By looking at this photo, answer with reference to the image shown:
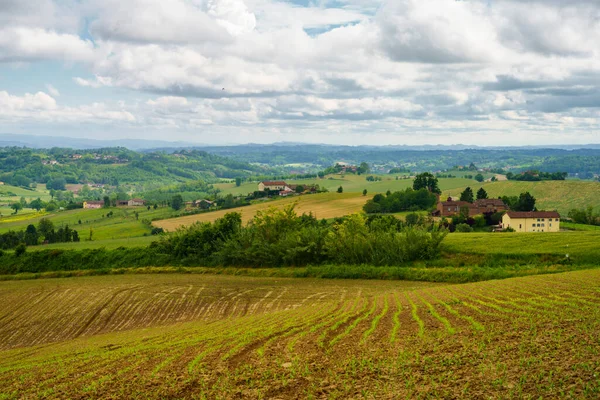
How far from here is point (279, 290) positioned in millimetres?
42750

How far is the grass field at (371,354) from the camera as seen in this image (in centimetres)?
1438

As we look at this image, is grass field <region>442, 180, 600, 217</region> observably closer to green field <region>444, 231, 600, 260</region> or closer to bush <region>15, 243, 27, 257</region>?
green field <region>444, 231, 600, 260</region>

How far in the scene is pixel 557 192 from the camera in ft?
454

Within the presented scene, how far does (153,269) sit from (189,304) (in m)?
19.4

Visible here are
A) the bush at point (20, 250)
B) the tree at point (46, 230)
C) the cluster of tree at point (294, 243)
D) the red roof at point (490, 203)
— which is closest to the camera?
the cluster of tree at point (294, 243)

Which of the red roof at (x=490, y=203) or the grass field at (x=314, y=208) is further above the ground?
the red roof at (x=490, y=203)

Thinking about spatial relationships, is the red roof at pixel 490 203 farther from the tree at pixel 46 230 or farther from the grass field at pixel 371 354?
the tree at pixel 46 230

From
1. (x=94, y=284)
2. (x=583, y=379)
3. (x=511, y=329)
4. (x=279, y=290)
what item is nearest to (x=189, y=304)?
(x=279, y=290)

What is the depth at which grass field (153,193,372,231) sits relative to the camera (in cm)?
11206

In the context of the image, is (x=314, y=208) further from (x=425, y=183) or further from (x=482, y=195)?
(x=482, y=195)

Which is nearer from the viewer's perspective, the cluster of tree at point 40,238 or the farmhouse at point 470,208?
the cluster of tree at point 40,238

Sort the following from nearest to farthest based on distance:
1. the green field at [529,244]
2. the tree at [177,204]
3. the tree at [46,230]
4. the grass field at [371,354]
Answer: the grass field at [371,354] < the green field at [529,244] < the tree at [46,230] < the tree at [177,204]

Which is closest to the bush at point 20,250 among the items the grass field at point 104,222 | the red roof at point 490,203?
the grass field at point 104,222

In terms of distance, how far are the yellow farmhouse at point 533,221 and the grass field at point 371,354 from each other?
58195 millimetres
